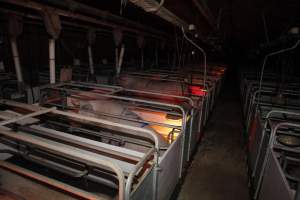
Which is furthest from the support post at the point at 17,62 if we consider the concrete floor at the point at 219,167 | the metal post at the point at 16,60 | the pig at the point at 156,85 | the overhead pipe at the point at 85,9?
the concrete floor at the point at 219,167

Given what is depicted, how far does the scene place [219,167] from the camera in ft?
12.6

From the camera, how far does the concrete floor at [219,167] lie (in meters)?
3.16

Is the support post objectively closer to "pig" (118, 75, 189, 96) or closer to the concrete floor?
"pig" (118, 75, 189, 96)

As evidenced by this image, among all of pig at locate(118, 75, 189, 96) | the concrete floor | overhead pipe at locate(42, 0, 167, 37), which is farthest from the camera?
pig at locate(118, 75, 189, 96)

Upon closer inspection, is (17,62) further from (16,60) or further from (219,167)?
(219,167)

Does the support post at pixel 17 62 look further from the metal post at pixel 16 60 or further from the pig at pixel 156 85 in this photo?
the pig at pixel 156 85

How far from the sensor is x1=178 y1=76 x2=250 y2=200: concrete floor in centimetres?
316

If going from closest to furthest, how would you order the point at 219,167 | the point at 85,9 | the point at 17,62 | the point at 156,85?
the point at 85,9
the point at 17,62
the point at 219,167
the point at 156,85

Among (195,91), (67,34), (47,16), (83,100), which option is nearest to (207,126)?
(195,91)

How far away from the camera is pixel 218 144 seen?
4.81 m

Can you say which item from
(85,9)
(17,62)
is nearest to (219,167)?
(85,9)

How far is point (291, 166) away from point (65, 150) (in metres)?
2.73

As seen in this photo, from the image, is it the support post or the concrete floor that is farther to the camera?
the support post

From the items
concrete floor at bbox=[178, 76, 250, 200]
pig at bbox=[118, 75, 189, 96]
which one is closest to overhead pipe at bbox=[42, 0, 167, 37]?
pig at bbox=[118, 75, 189, 96]
